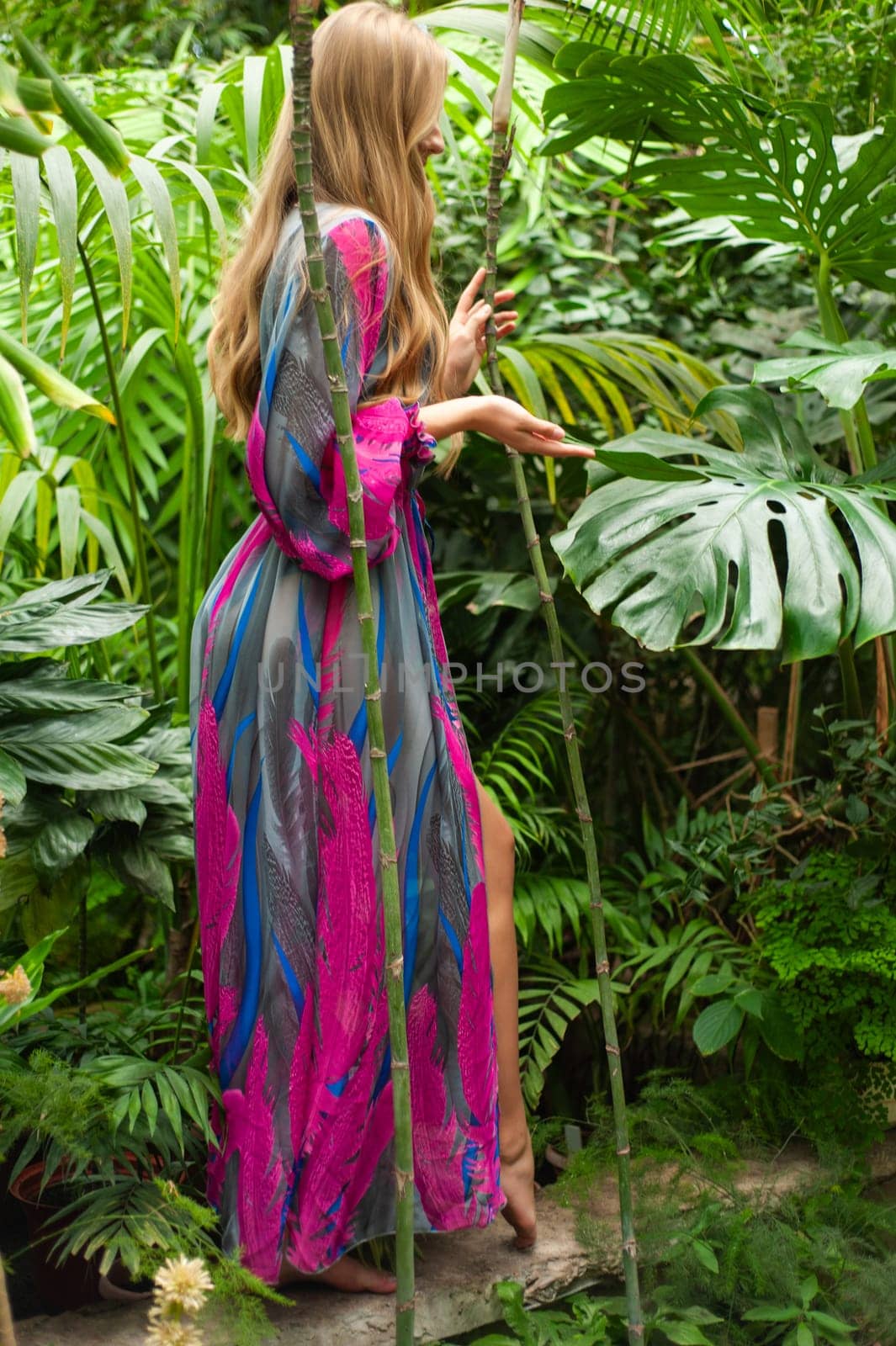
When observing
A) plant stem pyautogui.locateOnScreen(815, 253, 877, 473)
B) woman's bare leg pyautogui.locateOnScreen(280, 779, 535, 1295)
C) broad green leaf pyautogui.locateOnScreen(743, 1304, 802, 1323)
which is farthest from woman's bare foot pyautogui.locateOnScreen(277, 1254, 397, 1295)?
plant stem pyautogui.locateOnScreen(815, 253, 877, 473)

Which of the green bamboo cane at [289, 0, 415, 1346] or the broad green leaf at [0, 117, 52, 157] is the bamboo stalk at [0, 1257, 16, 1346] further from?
the broad green leaf at [0, 117, 52, 157]

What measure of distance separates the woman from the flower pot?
0.67 feet

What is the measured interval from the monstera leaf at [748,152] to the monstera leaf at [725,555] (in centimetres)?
46

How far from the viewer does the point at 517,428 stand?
1571mm

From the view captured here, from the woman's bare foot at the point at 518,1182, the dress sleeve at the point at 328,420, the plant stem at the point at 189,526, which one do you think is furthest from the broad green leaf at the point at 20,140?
the woman's bare foot at the point at 518,1182

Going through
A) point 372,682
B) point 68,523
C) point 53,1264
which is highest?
point 68,523

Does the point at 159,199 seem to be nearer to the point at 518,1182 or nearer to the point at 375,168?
the point at 375,168

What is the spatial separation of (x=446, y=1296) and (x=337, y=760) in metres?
0.82

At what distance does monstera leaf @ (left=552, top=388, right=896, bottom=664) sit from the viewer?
1.74m

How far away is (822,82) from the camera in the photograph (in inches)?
115

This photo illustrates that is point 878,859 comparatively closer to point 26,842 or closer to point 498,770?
point 498,770

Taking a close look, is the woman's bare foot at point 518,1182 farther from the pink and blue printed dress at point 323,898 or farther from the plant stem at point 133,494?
the plant stem at point 133,494

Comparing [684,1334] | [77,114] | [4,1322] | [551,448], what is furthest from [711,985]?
[77,114]

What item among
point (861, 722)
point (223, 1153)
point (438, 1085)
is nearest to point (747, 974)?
point (861, 722)
